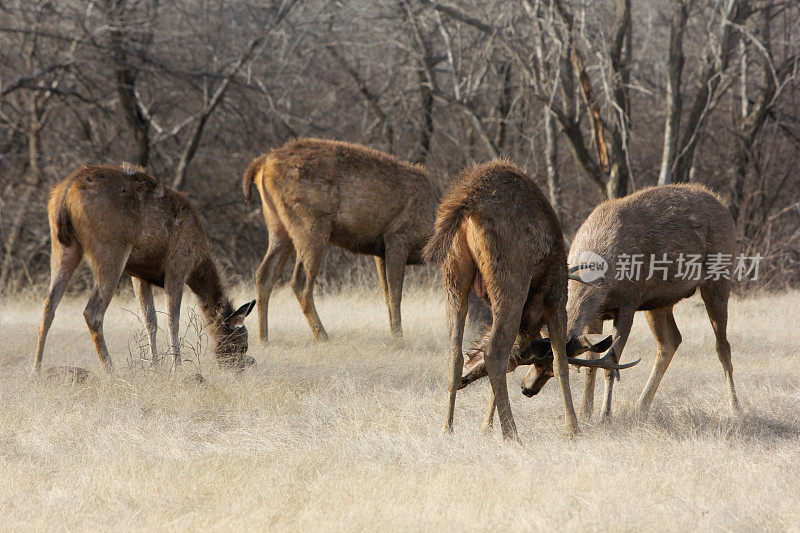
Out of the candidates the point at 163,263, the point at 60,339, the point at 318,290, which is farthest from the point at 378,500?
the point at 318,290

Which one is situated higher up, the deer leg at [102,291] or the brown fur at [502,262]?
the brown fur at [502,262]

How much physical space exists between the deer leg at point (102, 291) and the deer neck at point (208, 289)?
91 centimetres

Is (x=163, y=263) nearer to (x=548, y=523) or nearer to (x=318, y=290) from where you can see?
(x=548, y=523)

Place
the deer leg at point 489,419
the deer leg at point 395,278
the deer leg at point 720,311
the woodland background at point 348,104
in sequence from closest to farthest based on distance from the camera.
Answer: the deer leg at point 489,419 < the deer leg at point 720,311 < the deer leg at point 395,278 < the woodland background at point 348,104

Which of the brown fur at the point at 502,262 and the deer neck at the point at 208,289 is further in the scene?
the deer neck at the point at 208,289

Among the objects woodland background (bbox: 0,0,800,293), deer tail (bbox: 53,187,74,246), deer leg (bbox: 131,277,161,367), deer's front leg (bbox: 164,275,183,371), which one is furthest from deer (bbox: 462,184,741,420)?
woodland background (bbox: 0,0,800,293)

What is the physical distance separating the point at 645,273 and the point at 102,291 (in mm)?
4490

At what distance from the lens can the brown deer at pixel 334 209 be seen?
8867 millimetres

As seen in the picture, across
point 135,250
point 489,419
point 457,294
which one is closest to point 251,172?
point 135,250

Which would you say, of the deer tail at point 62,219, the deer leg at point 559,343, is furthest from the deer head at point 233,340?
the deer leg at point 559,343

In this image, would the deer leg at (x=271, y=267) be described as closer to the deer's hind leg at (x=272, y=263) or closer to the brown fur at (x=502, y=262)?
the deer's hind leg at (x=272, y=263)

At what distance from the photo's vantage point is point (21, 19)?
13820mm

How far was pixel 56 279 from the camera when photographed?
7258 millimetres

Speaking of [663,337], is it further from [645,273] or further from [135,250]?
[135,250]
